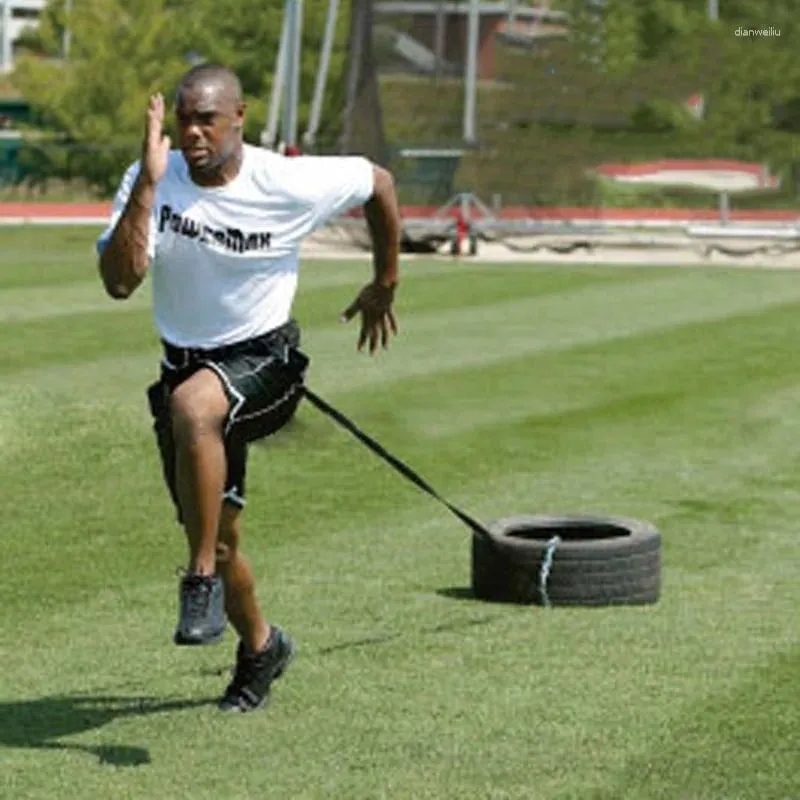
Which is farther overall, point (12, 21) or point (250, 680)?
point (12, 21)

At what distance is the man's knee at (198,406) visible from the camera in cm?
736

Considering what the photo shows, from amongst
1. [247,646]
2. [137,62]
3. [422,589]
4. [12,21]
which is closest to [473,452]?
[422,589]

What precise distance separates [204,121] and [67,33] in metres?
63.9

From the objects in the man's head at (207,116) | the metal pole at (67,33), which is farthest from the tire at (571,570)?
the metal pole at (67,33)

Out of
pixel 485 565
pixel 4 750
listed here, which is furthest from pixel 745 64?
pixel 4 750

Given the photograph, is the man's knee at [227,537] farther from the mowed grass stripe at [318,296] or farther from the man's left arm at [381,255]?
the mowed grass stripe at [318,296]

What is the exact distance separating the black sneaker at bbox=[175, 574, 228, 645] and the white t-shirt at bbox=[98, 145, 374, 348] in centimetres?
70

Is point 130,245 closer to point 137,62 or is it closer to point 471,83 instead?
point 471,83

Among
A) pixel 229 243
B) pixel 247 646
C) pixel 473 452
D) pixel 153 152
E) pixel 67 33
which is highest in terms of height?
pixel 153 152

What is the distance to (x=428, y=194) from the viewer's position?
3809 centimetres

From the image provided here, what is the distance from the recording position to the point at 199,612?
7.40m

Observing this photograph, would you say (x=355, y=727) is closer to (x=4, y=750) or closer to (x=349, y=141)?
(x=4, y=750)

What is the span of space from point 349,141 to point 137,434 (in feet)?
80.1

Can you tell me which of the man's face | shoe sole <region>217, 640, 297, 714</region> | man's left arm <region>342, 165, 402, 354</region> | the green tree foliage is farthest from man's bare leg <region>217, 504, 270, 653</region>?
the green tree foliage
